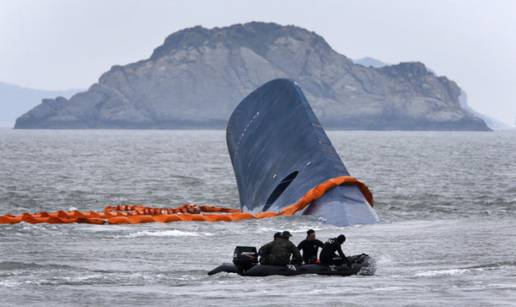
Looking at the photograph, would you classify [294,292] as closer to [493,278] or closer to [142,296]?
[142,296]

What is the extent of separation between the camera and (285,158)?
54594mm

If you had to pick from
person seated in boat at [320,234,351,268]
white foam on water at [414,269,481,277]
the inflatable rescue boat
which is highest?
person seated in boat at [320,234,351,268]

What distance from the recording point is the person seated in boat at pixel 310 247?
33156 mm

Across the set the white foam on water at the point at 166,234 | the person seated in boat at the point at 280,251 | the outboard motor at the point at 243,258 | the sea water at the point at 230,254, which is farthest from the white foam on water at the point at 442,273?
the white foam on water at the point at 166,234

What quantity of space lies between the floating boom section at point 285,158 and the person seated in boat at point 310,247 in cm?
1314

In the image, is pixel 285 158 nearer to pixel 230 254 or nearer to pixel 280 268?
pixel 230 254

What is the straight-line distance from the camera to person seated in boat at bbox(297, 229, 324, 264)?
109ft

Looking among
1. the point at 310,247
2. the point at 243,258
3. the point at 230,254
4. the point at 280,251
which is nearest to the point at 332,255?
the point at 310,247

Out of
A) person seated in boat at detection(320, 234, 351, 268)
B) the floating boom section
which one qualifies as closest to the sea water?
person seated in boat at detection(320, 234, 351, 268)

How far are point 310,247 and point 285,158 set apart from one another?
70.4 ft

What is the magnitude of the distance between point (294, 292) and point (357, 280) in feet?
9.76

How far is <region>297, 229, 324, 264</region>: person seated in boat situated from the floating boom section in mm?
13142

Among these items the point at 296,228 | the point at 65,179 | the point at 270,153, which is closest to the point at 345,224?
the point at 296,228

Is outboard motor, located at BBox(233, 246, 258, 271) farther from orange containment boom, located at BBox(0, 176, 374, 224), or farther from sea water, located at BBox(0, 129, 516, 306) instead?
orange containment boom, located at BBox(0, 176, 374, 224)
